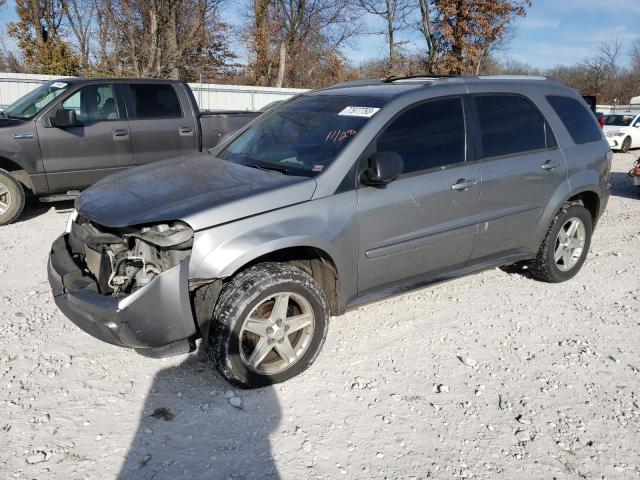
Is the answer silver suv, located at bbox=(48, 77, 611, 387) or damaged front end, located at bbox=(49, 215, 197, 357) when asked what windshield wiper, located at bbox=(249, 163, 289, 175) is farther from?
damaged front end, located at bbox=(49, 215, 197, 357)

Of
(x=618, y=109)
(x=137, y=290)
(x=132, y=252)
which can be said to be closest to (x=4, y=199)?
(x=132, y=252)

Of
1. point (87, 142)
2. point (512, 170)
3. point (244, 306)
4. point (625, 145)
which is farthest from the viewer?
point (625, 145)

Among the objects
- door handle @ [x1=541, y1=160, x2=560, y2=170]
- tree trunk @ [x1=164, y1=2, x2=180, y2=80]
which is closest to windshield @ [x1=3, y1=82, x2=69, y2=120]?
door handle @ [x1=541, y1=160, x2=560, y2=170]

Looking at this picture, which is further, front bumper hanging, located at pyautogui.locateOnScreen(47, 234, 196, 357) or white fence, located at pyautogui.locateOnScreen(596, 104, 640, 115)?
white fence, located at pyautogui.locateOnScreen(596, 104, 640, 115)

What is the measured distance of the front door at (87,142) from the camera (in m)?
6.89

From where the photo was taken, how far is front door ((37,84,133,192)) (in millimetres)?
6891

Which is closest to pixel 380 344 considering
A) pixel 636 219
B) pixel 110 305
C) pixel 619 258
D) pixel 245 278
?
pixel 245 278

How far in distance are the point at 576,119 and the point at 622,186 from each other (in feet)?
24.2

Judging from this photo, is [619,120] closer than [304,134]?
No

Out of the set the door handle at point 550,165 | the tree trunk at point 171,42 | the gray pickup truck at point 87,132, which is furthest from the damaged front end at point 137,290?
the tree trunk at point 171,42

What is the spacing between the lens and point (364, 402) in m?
3.21

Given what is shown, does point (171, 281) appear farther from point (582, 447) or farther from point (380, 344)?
point (582, 447)

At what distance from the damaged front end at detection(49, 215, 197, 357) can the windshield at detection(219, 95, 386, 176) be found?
3.35ft

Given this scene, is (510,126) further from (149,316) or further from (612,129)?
(612,129)
